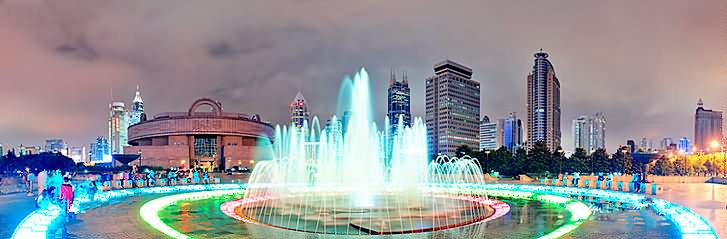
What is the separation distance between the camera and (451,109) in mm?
157625

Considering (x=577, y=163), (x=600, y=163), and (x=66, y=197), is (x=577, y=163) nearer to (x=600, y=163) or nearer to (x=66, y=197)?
(x=600, y=163)

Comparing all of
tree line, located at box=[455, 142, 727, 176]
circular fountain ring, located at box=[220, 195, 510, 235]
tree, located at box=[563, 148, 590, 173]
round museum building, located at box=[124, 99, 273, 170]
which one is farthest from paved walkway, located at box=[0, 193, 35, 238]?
round museum building, located at box=[124, 99, 273, 170]

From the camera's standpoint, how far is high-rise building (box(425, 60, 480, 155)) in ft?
511

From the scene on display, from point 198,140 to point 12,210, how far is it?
65.4m

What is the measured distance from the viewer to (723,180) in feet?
108

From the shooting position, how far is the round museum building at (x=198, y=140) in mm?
75688

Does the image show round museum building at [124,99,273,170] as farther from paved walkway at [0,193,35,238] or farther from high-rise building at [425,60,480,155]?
high-rise building at [425,60,480,155]

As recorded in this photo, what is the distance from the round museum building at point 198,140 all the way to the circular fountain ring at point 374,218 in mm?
61492

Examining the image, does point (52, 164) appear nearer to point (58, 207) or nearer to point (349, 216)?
point (58, 207)

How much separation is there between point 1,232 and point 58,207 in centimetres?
282

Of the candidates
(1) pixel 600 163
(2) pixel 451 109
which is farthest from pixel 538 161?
(2) pixel 451 109

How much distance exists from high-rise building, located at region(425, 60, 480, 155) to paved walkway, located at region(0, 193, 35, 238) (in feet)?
455

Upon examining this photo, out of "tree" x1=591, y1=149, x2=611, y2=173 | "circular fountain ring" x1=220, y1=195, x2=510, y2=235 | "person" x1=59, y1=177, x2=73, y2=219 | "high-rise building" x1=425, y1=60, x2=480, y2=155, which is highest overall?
"high-rise building" x1=425, y1=60, x2=480, y2=155

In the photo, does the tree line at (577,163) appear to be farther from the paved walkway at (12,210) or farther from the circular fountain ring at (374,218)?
the paved walkway at (12,210)
